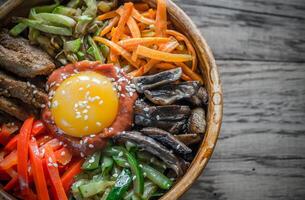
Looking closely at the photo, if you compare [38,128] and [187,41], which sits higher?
[187,41]

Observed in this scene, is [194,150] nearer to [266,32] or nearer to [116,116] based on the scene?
[116,116]

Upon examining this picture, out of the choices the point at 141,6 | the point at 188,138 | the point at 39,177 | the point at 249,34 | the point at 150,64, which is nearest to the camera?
the point at 39,177

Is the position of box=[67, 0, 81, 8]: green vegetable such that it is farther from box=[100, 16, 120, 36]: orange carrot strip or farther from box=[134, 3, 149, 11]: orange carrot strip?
box=[134, 3, 149, 11]: orange carrot strip

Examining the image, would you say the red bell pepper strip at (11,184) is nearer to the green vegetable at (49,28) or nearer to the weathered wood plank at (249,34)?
the green vegetable at (49,28)

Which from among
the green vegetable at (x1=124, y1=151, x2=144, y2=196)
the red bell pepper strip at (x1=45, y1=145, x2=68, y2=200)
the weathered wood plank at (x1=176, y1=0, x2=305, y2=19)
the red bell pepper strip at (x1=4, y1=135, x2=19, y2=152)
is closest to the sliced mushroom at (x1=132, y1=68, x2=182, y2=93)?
the green vegetable at (x1=124, y1=151, x2=144, y2=196)

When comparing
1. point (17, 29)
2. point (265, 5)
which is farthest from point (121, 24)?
point (265, 5)

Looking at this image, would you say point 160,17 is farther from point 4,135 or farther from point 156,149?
point 4,135

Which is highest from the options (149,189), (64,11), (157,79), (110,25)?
(64,11)
